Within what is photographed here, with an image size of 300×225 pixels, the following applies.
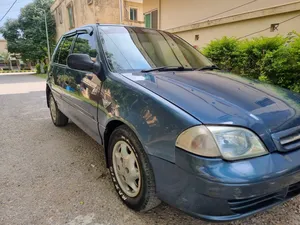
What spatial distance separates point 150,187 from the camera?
5.44ft

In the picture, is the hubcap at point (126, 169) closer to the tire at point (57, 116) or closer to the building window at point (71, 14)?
the tire at point (57, 116)

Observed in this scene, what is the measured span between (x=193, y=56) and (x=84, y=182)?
201 cm

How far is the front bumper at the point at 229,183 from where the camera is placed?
49.1 inches

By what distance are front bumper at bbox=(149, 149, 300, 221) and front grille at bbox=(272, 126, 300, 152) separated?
0.14 feet

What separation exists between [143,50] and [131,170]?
4.33 feet

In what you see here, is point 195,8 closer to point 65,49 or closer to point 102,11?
point 65,49

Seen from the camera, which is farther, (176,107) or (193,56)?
(193,56)

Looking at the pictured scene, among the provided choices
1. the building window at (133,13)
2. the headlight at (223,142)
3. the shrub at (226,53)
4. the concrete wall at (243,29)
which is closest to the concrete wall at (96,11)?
the building window at (133,13)

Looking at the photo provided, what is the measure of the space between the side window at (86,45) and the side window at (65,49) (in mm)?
298

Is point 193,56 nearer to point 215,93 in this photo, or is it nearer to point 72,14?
point 215,93

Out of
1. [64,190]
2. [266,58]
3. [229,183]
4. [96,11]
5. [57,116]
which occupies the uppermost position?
[96,11]

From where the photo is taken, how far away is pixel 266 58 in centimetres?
382

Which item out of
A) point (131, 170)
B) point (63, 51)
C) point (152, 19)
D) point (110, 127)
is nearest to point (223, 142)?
point (131, 170)

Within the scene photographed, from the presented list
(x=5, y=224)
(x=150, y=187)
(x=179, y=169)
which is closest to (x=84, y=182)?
(x=5, y=224)
